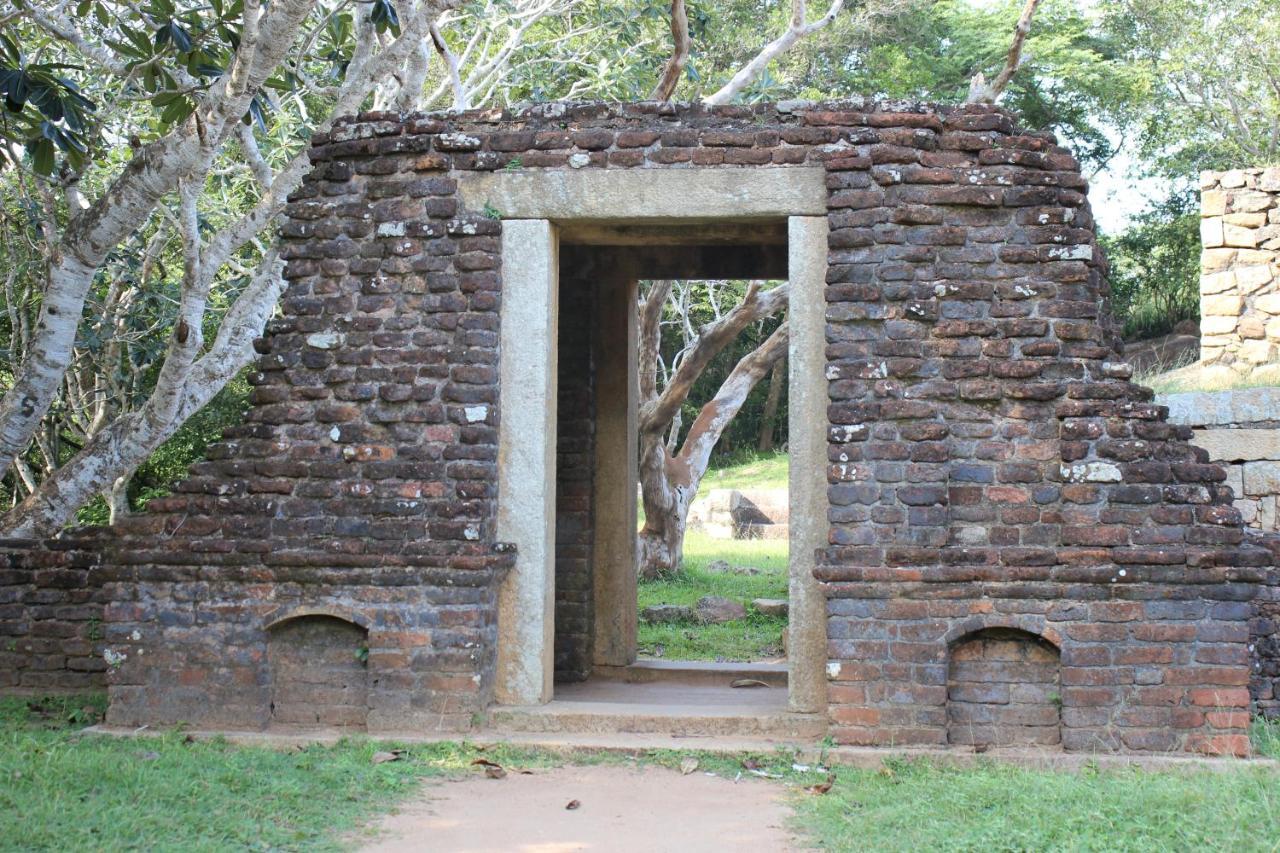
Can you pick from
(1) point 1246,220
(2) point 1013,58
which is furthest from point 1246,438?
→ (2) point 1013,58

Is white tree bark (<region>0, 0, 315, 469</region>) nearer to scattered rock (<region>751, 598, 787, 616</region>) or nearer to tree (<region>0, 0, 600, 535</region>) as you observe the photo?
tree (<region>0, 0, 600, 535</region>)

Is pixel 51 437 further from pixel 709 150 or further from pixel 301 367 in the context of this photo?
pixel 709 150

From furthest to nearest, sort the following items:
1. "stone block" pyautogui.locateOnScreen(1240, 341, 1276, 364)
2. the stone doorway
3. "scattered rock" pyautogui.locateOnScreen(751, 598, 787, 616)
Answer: "scattered rock" pyautogui.locateOnScreen(751, 598, 787, 616)
"stone block" pyautogui.locateOnScreen(1240, 341, 1276, 364)
the stone doorway

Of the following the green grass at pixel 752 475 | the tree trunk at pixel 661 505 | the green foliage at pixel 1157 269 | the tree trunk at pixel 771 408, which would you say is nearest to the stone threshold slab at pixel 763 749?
the tree trunk at pixel 661 505

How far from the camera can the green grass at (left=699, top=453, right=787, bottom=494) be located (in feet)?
78.4

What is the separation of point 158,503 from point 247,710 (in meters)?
1.16

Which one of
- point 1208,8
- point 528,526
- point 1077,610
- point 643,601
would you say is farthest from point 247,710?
point 1208,8

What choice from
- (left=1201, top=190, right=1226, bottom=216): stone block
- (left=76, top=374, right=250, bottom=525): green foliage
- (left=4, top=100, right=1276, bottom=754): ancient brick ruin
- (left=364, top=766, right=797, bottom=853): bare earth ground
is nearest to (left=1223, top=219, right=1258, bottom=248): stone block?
(left=1201, top=190, right=1226, bottom=216): stone block

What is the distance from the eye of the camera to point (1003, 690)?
605 centimetres

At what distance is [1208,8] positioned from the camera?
60.6 feet

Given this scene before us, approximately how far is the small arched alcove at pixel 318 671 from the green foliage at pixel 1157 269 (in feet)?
51.0

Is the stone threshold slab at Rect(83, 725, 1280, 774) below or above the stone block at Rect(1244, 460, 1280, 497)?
below

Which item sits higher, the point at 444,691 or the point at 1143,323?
the point at 1143,323

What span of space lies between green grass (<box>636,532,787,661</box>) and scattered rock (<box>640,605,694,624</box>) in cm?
15
